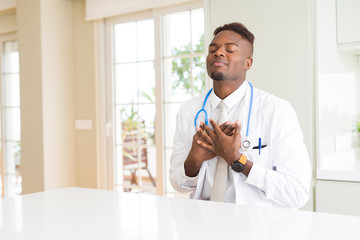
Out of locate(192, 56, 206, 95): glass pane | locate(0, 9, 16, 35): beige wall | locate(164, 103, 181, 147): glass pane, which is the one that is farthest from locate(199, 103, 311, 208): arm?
locate(0, 9, 16, 35): beige wall

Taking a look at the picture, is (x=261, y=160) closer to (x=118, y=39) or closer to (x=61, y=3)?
(x=118, y=39)

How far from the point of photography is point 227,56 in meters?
1.60

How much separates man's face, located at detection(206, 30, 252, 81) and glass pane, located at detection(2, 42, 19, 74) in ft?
13.6

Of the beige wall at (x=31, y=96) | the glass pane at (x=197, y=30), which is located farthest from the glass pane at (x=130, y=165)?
the glass pane at (x=197, y=30)

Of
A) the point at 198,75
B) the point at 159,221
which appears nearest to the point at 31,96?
the point at 198,75

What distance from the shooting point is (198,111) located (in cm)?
176

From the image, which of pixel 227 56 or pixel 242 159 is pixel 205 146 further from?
pixel 227 56

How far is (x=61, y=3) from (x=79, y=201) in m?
3.54

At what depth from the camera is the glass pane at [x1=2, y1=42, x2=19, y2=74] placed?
5.12 m

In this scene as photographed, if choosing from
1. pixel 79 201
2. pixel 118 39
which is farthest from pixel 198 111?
pixel 118 39

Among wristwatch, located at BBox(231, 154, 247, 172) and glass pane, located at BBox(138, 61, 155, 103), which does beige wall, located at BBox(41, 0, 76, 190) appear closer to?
glass pane, located at BBox(138, 61, 155, 103)

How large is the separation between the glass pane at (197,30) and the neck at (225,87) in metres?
1.90

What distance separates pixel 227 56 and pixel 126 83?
2645mm

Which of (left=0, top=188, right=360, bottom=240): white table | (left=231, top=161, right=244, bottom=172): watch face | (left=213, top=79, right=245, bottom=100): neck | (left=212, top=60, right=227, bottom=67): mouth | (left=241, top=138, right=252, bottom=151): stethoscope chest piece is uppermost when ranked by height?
(left=212, top=60, right=227, bottom=67): mouth
